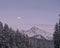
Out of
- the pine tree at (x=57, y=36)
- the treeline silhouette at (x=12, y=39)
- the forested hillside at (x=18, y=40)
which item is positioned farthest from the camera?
the forested hillside at (x=18, y=40)

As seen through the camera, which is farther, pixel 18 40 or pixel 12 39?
pixel 18 40

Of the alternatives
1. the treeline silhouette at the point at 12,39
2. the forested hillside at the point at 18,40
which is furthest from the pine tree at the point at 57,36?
the treeline silhouette at the point at 12,39

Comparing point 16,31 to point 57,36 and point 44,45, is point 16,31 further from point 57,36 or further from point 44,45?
point 57,36

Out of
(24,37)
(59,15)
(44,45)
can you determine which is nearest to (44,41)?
(44,45)

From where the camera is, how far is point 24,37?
42.8 ft

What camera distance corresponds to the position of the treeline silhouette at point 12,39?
11.6 meters

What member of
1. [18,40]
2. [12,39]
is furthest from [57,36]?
[12,39]

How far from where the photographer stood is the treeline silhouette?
11.6 metres

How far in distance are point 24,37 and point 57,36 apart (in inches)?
101

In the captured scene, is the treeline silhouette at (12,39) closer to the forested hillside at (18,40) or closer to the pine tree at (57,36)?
the forested hillside at (18,40)

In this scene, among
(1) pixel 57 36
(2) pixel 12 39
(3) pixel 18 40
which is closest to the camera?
(1) pixel 57 36

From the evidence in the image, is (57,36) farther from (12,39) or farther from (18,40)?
(12,39)

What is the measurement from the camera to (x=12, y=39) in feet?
39.6

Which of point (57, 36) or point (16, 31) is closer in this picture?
point (57, 36)
